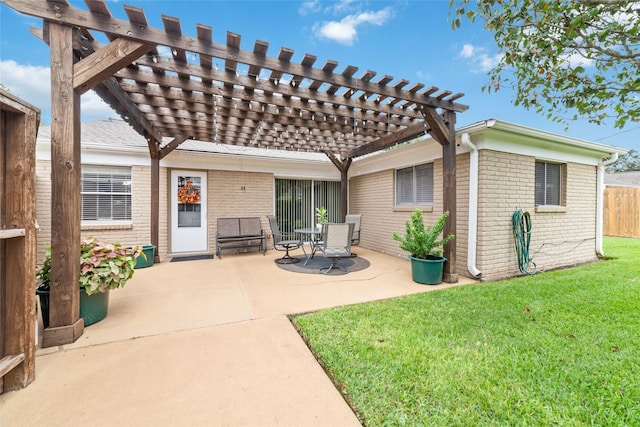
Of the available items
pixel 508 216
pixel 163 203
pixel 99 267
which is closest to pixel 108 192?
pixel 163 203

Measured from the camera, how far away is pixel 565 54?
3010 mm

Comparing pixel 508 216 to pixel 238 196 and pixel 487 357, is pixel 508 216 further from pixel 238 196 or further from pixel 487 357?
pixel 238 196

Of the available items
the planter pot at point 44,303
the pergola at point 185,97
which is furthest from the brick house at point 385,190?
the planter pot at point 44,303

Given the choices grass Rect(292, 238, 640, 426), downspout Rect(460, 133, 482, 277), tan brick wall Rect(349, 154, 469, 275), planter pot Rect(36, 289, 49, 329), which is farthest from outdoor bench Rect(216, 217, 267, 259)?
downspout Rect(460, 133, 482, 277)

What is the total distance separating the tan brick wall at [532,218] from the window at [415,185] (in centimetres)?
138

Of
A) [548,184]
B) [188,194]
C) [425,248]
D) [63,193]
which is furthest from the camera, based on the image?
[188,194]

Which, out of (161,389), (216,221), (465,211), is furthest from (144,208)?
(465,211)

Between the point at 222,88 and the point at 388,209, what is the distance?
5064 millimetres

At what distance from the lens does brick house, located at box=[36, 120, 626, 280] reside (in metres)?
4.80

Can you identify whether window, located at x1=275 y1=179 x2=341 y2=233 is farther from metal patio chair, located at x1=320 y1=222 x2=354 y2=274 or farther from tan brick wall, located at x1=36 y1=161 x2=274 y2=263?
metal patio chair, located at x1=320 y1=222 x2=354 y2=274

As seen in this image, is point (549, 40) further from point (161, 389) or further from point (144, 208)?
point (144, 208)

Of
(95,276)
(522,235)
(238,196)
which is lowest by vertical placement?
(95,276)

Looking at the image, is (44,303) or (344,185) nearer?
(44,303)

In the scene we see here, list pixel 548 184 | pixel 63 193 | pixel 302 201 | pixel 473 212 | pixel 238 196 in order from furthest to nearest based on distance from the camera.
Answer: pixel 302 201
pixel 238 196
pixel 548 184
pixel 473 212
pixel 63 193
